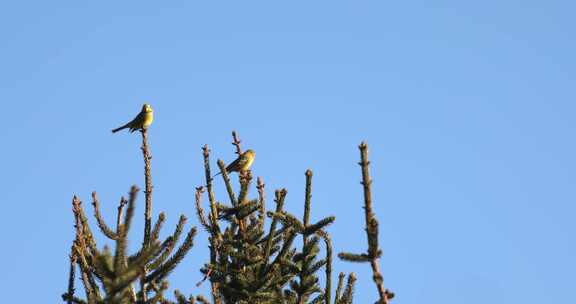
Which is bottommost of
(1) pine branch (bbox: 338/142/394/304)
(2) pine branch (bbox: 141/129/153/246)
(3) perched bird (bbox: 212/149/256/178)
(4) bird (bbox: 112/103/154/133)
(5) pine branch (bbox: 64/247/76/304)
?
(1) pine branch (bbox: 338/142/394/304)

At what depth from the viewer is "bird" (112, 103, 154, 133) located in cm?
1586

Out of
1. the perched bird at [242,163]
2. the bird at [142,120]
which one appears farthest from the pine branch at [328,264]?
the bird at [142,120]

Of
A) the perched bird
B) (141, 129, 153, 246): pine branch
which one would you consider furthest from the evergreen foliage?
the perched bird

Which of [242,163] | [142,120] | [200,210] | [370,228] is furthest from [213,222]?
[142,120]

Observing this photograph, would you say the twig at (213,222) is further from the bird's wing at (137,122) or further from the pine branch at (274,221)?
the bird's wing at (137,122)

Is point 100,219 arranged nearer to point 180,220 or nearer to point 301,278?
point 180,220

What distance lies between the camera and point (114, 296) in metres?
4.86

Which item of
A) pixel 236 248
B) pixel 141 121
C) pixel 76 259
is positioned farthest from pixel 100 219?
pixel 141 121

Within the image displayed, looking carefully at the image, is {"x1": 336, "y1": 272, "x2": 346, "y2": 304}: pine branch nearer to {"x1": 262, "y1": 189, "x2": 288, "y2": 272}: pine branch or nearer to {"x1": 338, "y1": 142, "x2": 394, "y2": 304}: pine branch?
{"x1": 262, "y1": 189, "x2": 288, "y2": 272}: pine branch

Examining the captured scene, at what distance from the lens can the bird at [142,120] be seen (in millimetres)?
15859

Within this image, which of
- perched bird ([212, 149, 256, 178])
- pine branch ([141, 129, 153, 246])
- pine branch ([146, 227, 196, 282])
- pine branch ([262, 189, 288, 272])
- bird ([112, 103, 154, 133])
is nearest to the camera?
pine branch ([146, 227, 196, 282])

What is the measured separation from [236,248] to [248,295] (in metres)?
→ 0.49

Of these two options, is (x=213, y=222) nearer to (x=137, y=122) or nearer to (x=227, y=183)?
(x=227, y=183)

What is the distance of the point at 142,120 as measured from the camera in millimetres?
16188
